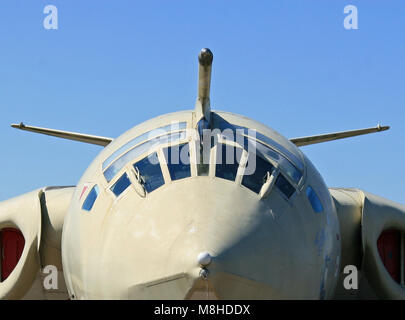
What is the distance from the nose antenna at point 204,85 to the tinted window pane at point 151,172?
2.54 ft

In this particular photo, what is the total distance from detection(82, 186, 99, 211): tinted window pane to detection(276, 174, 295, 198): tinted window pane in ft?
6.89

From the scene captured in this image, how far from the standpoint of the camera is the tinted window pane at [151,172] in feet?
26.6

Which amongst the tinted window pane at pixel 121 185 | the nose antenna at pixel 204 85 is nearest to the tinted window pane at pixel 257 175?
the nose antenna at pixel 204 85

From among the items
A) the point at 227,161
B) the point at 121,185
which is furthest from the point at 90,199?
the point at 227,161

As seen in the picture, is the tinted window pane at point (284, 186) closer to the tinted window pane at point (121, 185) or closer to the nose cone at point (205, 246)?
the nose cone at point (205, 246)

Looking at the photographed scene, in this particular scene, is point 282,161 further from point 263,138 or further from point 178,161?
point 178,161

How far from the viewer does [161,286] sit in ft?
23.2

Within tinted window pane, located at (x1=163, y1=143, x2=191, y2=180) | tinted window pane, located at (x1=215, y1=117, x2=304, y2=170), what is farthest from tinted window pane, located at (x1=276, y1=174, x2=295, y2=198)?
tinted window pane, located at (x1=163, y1=143, x2=191, y2=180)

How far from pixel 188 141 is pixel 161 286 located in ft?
6.73

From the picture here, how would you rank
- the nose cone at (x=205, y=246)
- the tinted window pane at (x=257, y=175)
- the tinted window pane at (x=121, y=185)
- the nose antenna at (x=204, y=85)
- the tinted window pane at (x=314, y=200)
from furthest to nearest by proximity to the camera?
the tinted window pane at (x=314, y=200) < the tinted window pane at (x=121, y=185) < the nose antenna at (x=204, y=85) < the tinted window pane at (x=257, y=175) < the nose cone at (x=205, y=246)

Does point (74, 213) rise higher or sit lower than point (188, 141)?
lower

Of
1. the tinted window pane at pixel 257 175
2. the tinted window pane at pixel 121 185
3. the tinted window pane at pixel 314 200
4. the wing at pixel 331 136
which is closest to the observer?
the tinted window pane at pixel 257 175
